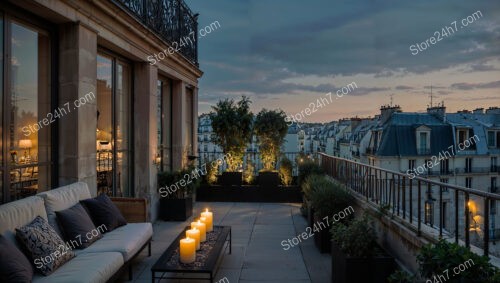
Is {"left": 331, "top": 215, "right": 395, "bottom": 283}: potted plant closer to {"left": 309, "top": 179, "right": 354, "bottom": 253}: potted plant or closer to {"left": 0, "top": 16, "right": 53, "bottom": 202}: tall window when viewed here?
{"left": 309, "top": 179, "right": 354, "bottom": 253}: potted plant

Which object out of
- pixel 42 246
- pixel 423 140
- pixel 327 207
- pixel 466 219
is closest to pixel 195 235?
pixel 42 246

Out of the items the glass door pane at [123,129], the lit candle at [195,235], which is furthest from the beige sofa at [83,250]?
the glass door pane at [123,129]

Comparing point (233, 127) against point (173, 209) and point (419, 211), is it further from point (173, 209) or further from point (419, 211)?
point (419, 211)

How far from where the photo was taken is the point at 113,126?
6.16 m

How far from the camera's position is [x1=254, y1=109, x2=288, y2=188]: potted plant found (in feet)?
33.9

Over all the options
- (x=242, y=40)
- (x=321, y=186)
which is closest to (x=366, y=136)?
(x=242, y=40)

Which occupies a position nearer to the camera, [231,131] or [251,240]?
[251,240]

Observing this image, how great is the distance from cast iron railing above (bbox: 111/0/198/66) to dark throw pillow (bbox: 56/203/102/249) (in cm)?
288

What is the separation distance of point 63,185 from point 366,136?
26662 mm

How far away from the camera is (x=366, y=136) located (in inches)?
1129

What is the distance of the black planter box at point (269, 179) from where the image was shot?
31.8 ft

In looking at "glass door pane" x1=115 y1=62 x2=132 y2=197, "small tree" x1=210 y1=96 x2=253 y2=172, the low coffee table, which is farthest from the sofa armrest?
"small tree" x1=210 y1=96 x2=253 y2=172

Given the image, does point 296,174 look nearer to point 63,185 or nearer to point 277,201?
point 277,201

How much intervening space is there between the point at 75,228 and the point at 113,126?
8.87ft
